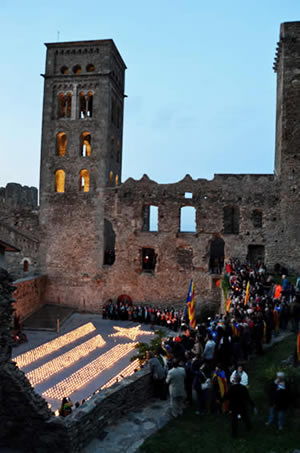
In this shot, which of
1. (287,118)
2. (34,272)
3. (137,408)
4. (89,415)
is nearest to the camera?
(89,415)

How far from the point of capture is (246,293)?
57.2 ft

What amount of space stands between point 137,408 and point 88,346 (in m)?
9.73

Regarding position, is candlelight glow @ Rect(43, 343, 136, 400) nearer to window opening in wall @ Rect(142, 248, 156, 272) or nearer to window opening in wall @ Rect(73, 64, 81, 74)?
window opening in wall @ Rect(142, 248, 156, 272)

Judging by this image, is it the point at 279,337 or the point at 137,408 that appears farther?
the point at 279,337

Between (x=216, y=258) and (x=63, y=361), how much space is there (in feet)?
53.6

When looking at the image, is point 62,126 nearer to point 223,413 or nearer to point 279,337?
point 279,337

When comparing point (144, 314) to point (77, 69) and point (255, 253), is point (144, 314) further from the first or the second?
point (77, 69)

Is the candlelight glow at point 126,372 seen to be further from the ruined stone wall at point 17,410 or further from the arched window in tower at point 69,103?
the arched window in tower at point 69,103

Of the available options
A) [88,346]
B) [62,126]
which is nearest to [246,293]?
[88,346]

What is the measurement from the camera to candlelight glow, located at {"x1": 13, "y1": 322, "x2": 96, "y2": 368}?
17.5 m

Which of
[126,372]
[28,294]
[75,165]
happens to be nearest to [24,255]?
[28,294]

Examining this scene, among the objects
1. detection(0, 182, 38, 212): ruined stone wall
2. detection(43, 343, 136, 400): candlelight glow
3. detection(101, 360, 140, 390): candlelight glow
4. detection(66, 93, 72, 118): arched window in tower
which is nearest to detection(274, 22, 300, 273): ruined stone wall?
detection(43, 343, 136, 400): candlelight glow

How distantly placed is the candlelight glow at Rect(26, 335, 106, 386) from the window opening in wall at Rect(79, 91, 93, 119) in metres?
17.3

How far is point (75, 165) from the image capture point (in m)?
29.8
